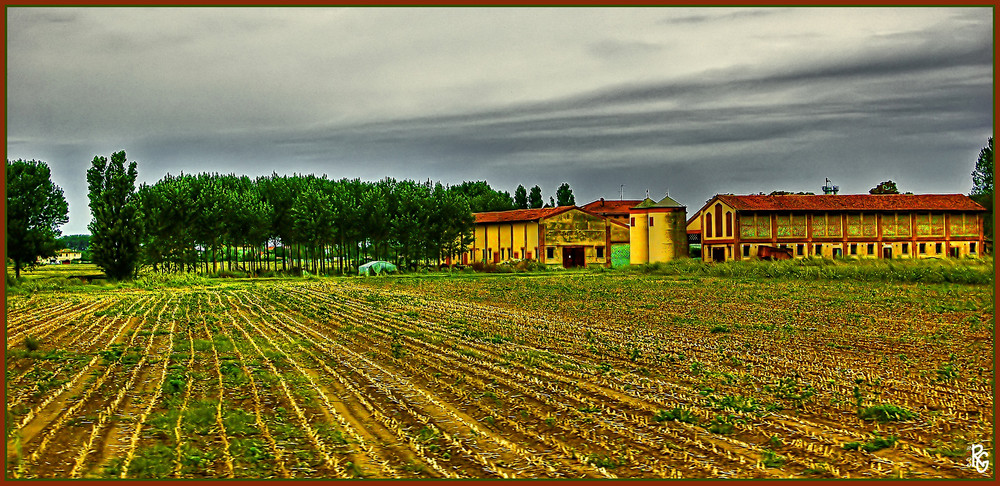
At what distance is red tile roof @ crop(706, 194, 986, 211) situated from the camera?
7650cm

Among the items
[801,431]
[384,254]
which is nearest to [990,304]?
[801,431]

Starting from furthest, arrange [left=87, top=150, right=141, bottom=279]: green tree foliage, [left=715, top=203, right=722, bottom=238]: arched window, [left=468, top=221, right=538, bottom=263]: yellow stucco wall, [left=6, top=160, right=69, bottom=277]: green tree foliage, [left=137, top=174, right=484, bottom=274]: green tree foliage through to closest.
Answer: [left=468, top=221, right=538, bottom=263]: yellow stucco wall, [left=715, top=203, right=722, bottom=238]: arched window, [left=137, top=174, right=484, bottom=274]: green tree foliage, [left=6, top=160, right=69, bottom=277]: green tree foliage, [left=87, top=150, right=141, bottom=279]: green tree foliage

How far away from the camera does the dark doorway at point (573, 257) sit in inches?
3406

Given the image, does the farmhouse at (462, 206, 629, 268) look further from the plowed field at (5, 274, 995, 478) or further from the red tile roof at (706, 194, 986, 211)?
the plowed field at (5, 274, 995, 478)

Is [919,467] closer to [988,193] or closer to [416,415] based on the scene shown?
[416,415]

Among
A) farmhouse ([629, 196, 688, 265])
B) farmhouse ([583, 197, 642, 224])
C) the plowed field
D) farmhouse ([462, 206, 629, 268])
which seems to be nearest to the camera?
the plowed field

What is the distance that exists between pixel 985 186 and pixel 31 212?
99088mm

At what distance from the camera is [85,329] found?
80.8ft

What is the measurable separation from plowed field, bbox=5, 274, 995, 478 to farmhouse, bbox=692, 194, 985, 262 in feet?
162

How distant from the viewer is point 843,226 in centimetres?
7769

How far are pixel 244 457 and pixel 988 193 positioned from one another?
9895 centimetres

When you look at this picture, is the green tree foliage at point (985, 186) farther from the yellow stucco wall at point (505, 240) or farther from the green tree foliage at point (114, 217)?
the green tree foliage at point (114, 217)

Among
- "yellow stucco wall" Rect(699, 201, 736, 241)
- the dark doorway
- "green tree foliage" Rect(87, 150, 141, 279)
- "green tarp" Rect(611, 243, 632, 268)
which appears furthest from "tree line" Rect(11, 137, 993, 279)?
"yellow stucco wall" Rect(699, 201, 736, 241)

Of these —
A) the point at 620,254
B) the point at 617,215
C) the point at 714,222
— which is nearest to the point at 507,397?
the point at 714,222
